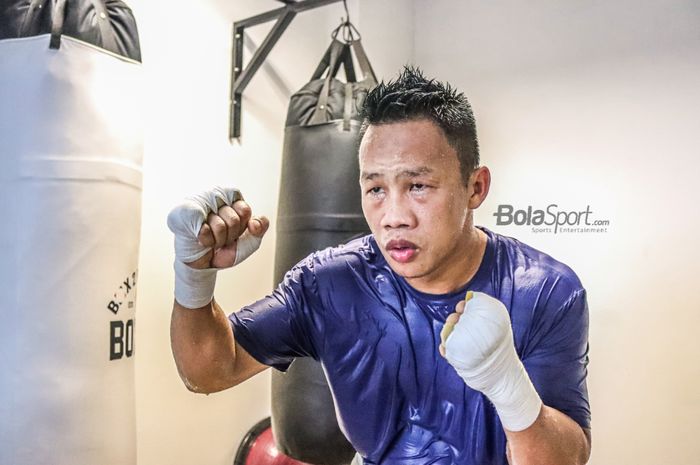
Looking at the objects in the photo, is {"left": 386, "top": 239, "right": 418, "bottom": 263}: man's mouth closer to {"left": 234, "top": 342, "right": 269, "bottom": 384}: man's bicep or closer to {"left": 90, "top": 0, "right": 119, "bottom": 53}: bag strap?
{"left": 234, "top": 342, "right": 269, "bottom": 384}: man's bicep

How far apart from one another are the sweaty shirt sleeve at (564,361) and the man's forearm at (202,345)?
2.30 ft

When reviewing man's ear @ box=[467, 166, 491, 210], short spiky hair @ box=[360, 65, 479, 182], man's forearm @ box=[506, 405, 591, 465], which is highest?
short spiky hair @ box=[360, 65, 479, 182]

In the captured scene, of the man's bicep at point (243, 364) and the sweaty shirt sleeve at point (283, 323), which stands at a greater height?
the sweaty shirt sleeve at point (283, 323)

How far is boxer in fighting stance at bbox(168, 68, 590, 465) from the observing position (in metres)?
1.24

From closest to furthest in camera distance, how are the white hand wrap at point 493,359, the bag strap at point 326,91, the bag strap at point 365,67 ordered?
the white hand wrap at point 493,359, the bag strap at point 326,91, the bag strap at point 365,67

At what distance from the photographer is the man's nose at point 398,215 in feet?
4.14

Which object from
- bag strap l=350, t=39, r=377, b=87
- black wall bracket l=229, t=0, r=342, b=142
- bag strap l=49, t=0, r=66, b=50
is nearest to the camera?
bag strap l=49, t=0, r=66, b=50

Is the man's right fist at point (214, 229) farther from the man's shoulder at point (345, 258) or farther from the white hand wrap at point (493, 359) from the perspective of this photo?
the white hand wrap at point (493, 359)

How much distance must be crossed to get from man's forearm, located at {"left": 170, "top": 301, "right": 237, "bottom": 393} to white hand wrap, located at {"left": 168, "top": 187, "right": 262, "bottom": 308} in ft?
0.11

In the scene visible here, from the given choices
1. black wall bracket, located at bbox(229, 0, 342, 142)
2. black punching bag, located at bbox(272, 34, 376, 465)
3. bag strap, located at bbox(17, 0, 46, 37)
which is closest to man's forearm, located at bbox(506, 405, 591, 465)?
black punching bag, located at bbox(272, 34, 376, 465)

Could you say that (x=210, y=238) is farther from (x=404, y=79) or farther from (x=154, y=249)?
(x=154, y=249)

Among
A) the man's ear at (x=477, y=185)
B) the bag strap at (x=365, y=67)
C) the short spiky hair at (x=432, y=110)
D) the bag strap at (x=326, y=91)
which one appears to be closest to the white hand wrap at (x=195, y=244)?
the short spiky hair at (x=432, y=110)

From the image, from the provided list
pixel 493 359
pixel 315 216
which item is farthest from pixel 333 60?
pixel 493 359

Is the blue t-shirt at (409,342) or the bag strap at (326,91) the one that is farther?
the bag strap at (326,91)
